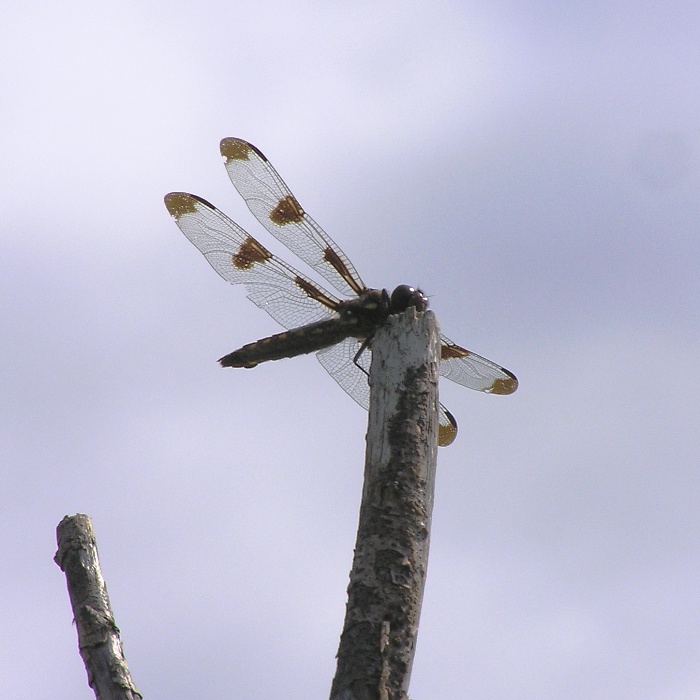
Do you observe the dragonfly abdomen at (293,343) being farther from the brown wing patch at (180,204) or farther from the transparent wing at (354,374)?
the brown wing patch at (180,204)

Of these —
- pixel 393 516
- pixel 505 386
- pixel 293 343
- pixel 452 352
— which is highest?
pixel 452 352

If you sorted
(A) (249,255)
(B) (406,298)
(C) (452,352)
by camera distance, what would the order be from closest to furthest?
(B) (406,298) → (C) (452,352) → (A) (249,255)

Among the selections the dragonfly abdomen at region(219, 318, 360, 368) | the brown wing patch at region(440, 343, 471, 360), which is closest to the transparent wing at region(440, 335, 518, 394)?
the brown wing patch at region(440, 343, 471, 360)

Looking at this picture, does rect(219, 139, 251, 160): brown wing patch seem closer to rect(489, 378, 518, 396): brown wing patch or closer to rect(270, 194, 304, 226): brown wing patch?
rect(270, 194, 304, 226): brown wing patch

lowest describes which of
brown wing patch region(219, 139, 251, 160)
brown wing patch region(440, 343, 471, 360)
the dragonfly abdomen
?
the dragonfly abdomen

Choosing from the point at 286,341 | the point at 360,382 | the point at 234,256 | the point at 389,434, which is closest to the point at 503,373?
the point at 360,382

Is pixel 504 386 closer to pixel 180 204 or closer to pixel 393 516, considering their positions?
pixel 180 204

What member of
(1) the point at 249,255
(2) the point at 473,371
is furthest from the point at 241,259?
(2) the point at 473,371
